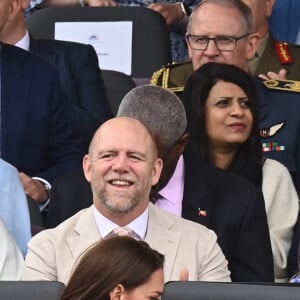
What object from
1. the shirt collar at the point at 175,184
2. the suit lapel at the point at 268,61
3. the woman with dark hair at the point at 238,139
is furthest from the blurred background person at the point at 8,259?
the suit lapel at the point at 268,61

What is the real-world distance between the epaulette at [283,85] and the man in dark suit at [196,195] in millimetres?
985

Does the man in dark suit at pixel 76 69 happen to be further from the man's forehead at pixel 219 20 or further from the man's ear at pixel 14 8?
the man's forehead at pixel 219 20

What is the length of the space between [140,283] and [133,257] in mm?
76

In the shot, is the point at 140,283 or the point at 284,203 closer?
the point at 140,283

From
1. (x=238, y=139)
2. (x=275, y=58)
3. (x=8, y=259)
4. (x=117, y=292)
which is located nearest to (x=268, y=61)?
(x=275, y=58)

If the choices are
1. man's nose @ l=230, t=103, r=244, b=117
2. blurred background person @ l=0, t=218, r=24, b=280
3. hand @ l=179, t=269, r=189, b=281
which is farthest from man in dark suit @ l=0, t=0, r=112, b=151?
hand @ l=179, t=269, r=189, b=281

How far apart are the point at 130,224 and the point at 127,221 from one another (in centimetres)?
2

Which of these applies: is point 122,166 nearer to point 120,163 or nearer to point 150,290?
point 120,163

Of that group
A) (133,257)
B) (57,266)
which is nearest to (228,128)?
(57,266)

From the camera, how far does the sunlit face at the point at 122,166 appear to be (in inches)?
211

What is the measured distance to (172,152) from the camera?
5852 millimetres

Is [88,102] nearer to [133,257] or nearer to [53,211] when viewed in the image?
[53,211]

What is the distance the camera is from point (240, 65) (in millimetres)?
7059

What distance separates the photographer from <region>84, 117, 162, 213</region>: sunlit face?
5.36 metres
